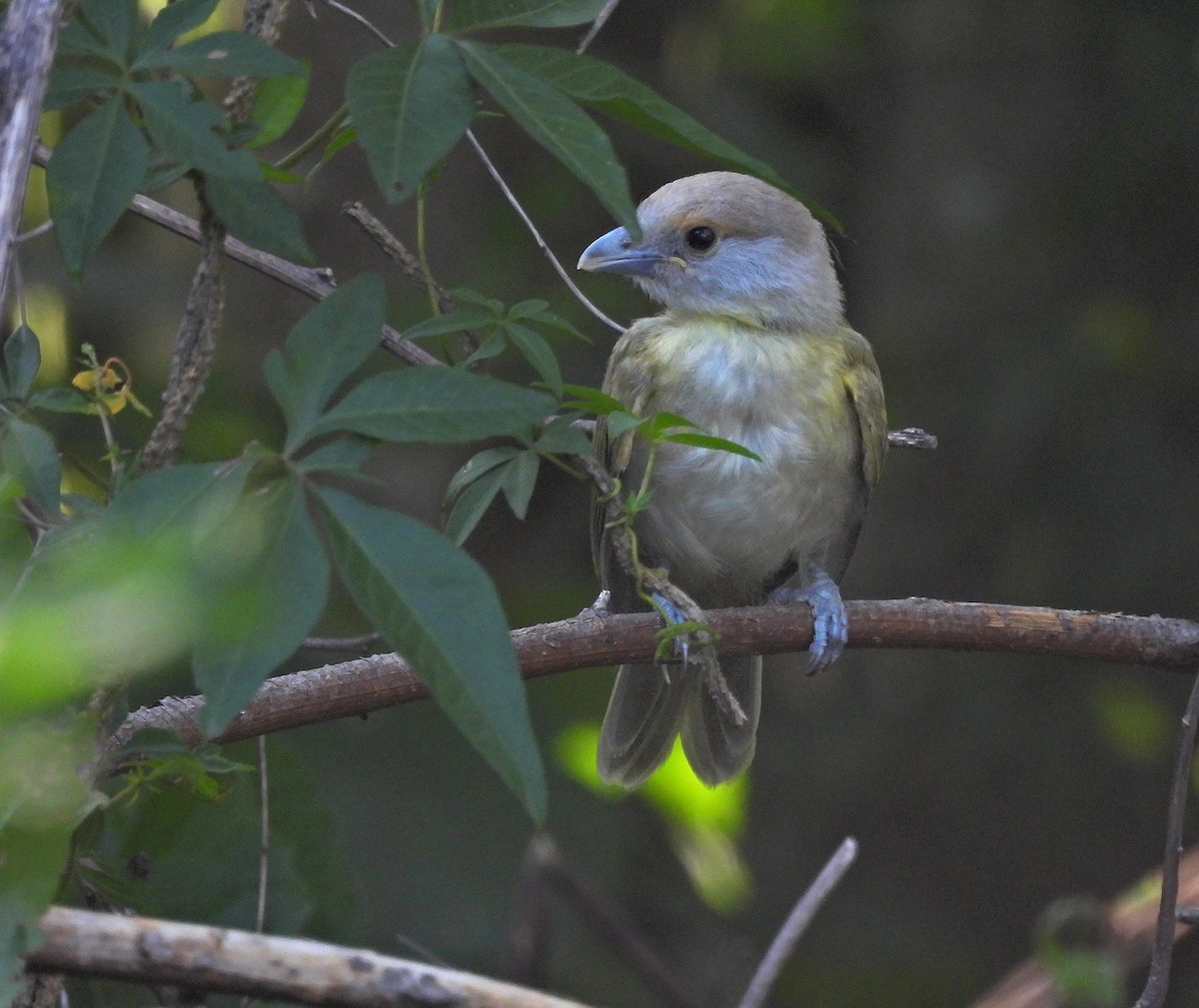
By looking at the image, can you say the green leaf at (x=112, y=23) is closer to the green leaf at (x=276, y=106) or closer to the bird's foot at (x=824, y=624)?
the green leaf at (x=276, y=106)

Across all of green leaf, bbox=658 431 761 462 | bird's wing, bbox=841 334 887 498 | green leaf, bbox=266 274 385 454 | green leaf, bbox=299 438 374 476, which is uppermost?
green leaf, bbox=266 274 385 454

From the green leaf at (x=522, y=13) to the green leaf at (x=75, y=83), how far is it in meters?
0.37

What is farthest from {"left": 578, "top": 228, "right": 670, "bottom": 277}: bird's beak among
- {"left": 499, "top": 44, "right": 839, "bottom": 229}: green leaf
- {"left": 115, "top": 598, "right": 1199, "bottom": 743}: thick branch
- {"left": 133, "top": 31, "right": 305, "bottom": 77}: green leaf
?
{"left": 133, "top": 31, "right": 305, "bottom": 77}: green leaf

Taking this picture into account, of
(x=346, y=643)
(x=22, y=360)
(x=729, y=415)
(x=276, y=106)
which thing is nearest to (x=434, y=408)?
(x=22, y=360)

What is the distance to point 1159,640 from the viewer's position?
2594mm

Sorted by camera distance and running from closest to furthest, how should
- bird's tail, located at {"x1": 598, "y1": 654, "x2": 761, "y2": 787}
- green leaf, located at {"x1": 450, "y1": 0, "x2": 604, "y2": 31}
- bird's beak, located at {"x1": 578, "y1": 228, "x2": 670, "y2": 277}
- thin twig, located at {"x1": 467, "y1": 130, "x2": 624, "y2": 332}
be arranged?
1. green leaf, located at {"x1": 450, "y1": 0, "x2": 604, "y2": 31}
2. thin twig, located at {"x1": 467, "y1": 130, "x2": 624, "y2": 332}
3. bird's beak, located at {"x1": 578, "y1": 228, "x2": 670, "y2": 277}
4. bird's tail, located at {"x1": 598, "y1": 654, "x2": 761, "y2": 787}

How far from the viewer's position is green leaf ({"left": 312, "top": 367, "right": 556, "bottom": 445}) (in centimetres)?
154

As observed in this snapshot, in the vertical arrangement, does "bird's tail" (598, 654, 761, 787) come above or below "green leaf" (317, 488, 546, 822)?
below

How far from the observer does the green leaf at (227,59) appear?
5.33 feet

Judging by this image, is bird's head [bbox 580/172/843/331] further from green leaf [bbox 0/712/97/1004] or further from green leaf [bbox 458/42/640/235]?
green leaf [bbox 0/712/97/1004]

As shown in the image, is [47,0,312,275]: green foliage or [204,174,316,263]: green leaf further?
[204,174,316,263]: green leaf

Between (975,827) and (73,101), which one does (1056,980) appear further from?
(975,827)

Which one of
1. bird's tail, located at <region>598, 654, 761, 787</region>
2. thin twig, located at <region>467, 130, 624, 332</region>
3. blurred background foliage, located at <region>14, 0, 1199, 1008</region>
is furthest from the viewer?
blurred background foliage, located at <region>14, 0, 1199, 1008</region>

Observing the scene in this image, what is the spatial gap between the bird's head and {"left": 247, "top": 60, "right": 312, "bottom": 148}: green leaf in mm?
1380
